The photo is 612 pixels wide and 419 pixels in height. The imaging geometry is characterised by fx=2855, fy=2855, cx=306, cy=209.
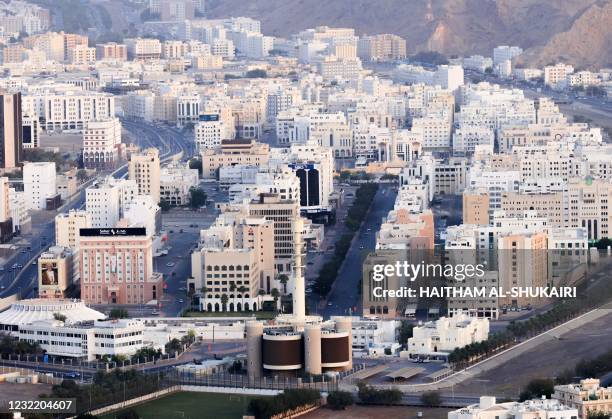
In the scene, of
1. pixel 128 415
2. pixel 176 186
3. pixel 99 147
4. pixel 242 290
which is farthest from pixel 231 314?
pixel 99 147

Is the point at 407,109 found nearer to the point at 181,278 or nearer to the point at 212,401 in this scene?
the point at 181,278

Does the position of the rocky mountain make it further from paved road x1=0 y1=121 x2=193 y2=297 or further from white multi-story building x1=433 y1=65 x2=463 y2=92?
paved road x1=0 y1=121 x2=193 y2=297

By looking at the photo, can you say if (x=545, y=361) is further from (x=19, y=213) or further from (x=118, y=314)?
(x=19, y=213)

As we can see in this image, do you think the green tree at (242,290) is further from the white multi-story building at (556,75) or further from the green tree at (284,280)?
the white multi-story building at (556,75)

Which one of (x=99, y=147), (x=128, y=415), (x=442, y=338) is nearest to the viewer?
(x=128, y=415)

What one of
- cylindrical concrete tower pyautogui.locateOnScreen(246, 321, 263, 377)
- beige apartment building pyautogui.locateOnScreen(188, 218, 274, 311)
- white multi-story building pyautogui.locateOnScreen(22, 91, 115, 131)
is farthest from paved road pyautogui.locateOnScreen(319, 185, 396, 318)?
white multi-story building pyautogui.locateOnScreen(22, 91, 115, 131)

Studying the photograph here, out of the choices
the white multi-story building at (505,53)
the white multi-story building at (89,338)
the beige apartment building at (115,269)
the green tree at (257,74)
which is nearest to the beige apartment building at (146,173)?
the beige apartment building at (115,269)

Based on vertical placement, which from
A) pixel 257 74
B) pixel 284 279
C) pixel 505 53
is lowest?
pixel 284 279
